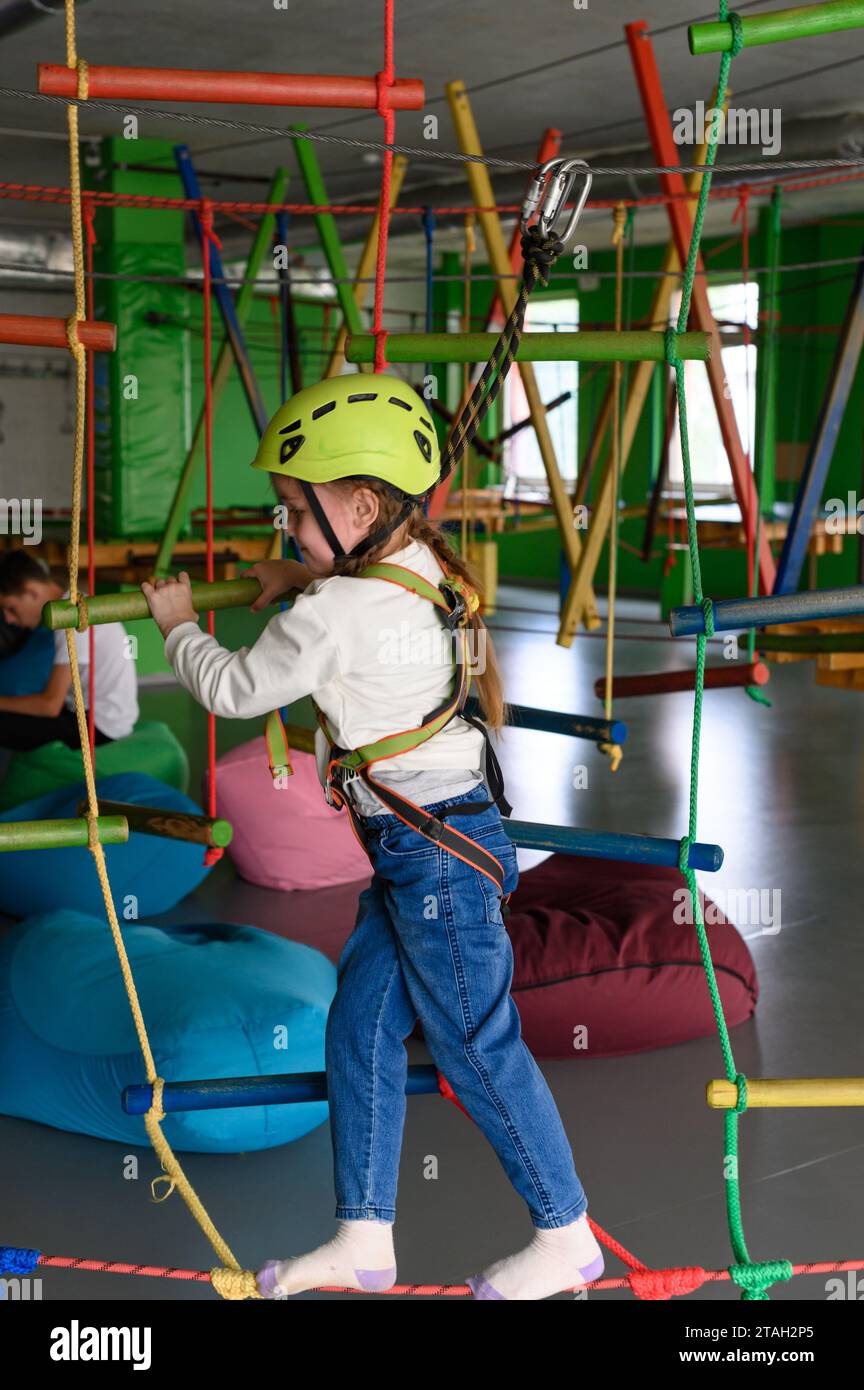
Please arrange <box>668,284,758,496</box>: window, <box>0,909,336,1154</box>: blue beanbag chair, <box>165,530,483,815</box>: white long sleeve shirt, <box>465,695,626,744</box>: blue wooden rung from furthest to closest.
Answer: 1. <box>668,284,758,496</box>: window
2. <box>465,695,626,744</box>: blue wooden rung
3. <box>0,909,336,1154</box>: blue beanbag chair
4. <box>165,530,483,815</box>: white long sleeve shirt

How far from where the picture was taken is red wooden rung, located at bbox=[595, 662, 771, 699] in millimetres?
3809

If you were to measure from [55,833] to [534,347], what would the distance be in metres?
1.00

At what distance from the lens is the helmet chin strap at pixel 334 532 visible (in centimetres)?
191

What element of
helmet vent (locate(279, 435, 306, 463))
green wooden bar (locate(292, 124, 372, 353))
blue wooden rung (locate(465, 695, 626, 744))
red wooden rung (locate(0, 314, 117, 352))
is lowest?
blue wooden rung (locate(465, 695, 626, 744))

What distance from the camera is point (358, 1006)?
77.9 inches

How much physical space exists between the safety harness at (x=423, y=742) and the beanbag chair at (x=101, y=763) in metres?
2.71

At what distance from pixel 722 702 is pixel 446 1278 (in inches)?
225

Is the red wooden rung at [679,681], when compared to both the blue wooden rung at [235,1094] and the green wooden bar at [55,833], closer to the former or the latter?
the blue wooden rung at [235,1094]

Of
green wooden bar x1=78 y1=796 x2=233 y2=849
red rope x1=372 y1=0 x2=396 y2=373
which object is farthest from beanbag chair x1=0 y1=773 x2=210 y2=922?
red rope x1=372 y1=0 x2=396 y2=373

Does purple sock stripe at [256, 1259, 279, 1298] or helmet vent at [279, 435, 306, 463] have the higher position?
helmet vent at [279, 435, 306, 463]

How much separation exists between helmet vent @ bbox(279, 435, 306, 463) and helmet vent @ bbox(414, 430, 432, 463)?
0.16 m

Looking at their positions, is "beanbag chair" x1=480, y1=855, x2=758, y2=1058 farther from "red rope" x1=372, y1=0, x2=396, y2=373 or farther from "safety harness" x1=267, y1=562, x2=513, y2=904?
"red rope" x1=372, y1=0, x2=396, y2=373

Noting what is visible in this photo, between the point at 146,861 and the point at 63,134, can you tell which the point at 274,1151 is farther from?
the point at 63,134

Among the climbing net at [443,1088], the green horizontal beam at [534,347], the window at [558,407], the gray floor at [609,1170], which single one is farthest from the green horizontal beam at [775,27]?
the window at [558,407]
